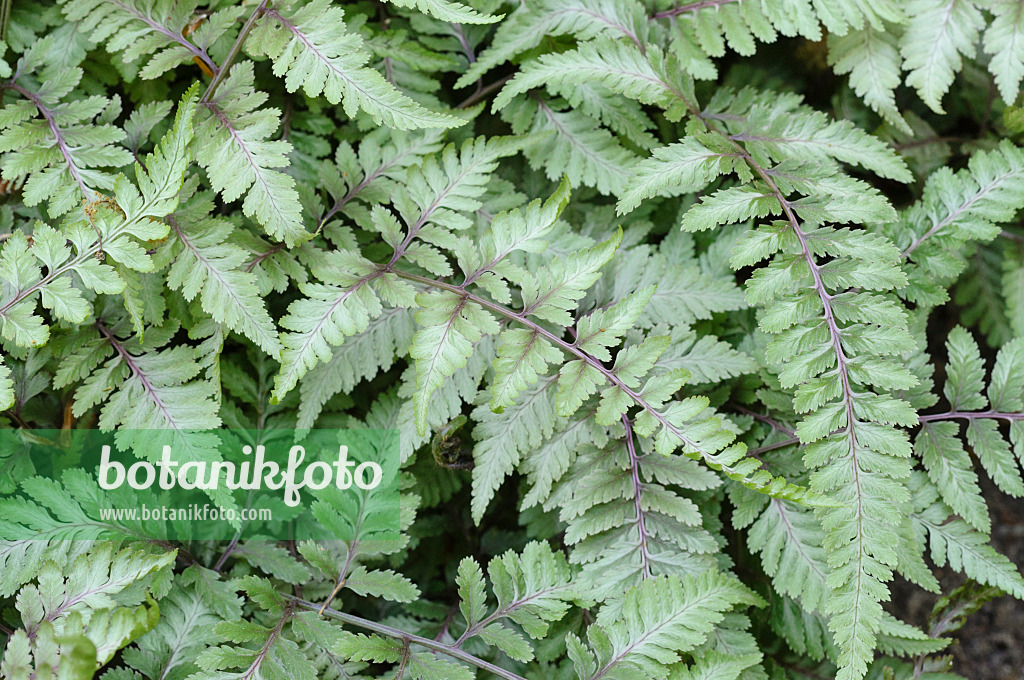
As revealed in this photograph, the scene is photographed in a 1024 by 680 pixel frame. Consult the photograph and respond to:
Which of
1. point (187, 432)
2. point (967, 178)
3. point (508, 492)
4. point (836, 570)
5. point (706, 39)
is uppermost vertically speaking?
point (706, 39)

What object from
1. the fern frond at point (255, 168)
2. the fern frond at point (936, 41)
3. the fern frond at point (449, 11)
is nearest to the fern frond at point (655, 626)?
the fern frond at point (255, 168)

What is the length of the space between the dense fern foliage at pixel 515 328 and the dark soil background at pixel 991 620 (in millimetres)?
448

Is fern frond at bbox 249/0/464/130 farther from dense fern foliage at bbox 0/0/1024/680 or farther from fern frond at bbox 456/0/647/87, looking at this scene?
fern frond at bbox 456/0/647/87

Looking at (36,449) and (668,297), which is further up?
(668,297)

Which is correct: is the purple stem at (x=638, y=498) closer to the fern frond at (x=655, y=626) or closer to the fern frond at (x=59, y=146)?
the fern frond at (x=655, y=626)

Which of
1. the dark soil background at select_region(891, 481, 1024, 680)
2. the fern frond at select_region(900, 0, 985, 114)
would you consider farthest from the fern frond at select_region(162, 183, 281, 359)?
the dark soil background at select_region(891, 481, 1024, 680)

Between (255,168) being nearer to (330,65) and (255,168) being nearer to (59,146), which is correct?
(330,65)

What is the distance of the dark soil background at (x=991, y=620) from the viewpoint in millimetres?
2203

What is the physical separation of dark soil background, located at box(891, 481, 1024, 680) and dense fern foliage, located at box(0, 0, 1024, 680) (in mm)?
448

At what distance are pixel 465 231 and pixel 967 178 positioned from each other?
1.27 m

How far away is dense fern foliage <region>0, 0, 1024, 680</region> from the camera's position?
1.48m

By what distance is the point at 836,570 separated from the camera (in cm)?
145

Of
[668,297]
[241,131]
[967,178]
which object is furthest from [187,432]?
[967,178]

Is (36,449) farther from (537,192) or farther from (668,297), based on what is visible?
(668,297)
